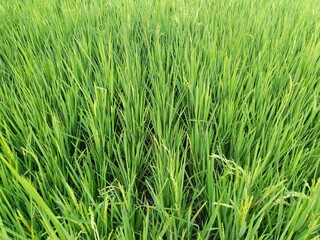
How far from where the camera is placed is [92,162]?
0.72 metres

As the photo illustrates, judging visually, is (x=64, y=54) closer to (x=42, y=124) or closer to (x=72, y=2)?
(x=42, y=124)

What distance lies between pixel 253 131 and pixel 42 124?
477 millimetres

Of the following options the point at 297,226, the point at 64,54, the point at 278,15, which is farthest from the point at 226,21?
the point at 297,226

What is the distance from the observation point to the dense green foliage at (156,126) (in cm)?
53

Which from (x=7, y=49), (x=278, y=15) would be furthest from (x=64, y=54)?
(x=278, y=15)

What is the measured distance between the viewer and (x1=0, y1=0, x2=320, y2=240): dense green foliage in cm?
53

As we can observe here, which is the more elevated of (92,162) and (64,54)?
(64,54)

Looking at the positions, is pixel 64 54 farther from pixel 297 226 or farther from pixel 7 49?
pixel 297 226

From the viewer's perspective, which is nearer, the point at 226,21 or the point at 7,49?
the point at 7,49

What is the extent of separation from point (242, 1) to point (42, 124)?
44.9 inches

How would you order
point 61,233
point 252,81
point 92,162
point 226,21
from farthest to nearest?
point 226,21 → point 252,81 → point 92,162 → point 61,233

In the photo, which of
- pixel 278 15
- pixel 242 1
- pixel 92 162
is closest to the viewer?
pixel 92 162

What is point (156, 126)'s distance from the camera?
0.73 meters

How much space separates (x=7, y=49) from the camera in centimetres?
101
